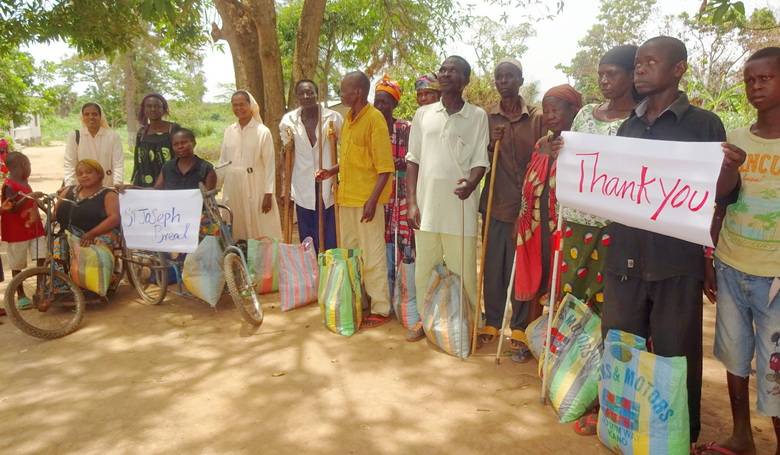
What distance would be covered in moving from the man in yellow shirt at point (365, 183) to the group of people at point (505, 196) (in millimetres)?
12

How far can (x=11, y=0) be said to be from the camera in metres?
4.83

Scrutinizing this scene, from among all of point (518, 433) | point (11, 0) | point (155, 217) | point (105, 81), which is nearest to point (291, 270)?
point (155, 217)

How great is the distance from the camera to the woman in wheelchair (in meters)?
4.68

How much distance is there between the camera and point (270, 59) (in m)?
6.80

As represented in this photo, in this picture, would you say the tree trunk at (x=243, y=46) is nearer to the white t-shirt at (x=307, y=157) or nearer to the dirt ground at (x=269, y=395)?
the white t-shirt at (x=307, y=157)

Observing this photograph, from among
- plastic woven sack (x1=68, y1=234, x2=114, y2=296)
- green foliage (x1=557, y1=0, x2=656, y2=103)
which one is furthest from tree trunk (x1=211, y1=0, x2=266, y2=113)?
green foliage (x1=557, y1=0, x2=656, y2=103)

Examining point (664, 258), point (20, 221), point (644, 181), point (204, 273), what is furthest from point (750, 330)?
point (20, 221)

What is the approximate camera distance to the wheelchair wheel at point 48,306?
13.5 feet

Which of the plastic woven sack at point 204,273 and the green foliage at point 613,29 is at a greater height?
the green foliage at point 613,29

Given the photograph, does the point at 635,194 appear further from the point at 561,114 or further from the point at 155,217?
the point at 155,217

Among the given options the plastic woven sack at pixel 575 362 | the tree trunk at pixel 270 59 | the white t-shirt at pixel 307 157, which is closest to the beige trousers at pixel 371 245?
the white t-shirt at pixel 307 157

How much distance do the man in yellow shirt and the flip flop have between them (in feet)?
7.99

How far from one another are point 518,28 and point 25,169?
76.1 ft

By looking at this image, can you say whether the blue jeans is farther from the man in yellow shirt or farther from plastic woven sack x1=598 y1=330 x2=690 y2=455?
the man in yellow shirt
